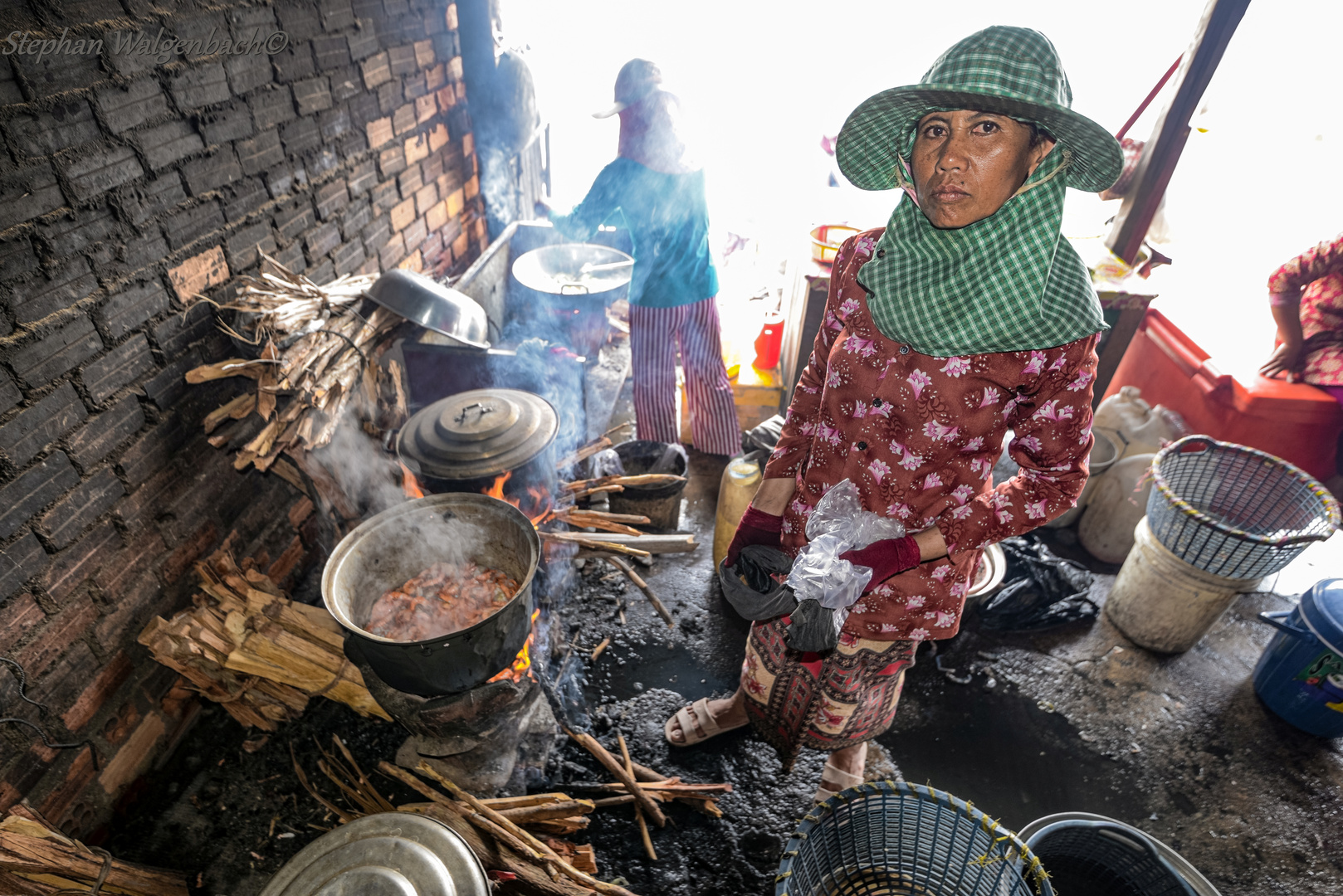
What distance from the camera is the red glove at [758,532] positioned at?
2590 mm

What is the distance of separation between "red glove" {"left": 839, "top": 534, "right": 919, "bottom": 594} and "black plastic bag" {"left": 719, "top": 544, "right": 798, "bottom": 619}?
0.87 feet

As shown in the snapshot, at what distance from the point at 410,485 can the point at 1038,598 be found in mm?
4384

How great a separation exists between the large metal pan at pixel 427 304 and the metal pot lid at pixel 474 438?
1.49 feet

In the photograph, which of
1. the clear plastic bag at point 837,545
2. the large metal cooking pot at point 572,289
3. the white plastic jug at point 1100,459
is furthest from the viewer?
the large metal cooking pot at point 572,289

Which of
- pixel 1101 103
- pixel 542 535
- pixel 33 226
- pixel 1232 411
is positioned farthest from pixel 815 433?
pixel 1101 103

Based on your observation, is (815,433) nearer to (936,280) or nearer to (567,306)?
(936,280)

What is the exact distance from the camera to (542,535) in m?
3.64

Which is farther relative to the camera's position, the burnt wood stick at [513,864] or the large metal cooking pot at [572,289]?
the large metal cooking pot at [572,289]

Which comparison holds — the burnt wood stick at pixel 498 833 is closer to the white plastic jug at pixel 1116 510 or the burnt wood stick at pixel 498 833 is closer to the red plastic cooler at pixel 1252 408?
the white plastic jug at pixel 1116 510

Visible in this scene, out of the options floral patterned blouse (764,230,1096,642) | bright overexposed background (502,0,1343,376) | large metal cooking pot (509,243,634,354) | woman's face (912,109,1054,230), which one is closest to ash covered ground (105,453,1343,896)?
floral patterned blouse (764,230,1096,642)

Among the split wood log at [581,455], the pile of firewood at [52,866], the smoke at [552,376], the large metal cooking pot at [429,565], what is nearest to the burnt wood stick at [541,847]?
the large metal cooking pot at [429,565]

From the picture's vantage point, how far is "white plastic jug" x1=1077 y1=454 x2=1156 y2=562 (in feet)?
15.3

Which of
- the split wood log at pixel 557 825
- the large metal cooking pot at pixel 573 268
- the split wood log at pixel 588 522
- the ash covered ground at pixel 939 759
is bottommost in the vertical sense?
the ash covered ground at pixel 939 759

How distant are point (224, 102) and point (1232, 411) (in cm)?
714
